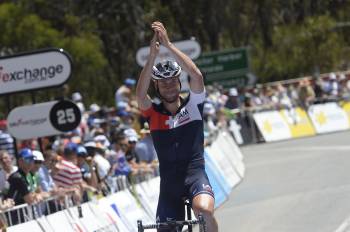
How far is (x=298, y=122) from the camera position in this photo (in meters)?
33.6

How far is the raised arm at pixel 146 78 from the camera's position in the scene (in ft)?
28.5

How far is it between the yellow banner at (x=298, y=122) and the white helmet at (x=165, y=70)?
80.6 ft

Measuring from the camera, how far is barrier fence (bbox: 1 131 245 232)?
11.3 metres

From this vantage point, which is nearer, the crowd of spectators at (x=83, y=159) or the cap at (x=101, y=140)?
the crowd of spectators at (x=83, y=159)

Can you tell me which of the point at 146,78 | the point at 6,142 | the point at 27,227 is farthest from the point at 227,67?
the point at 146,78

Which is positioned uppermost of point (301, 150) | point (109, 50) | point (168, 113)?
point (109, 50)

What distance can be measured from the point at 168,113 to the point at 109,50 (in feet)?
112

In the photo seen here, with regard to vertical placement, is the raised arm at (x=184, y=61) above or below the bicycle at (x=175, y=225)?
above

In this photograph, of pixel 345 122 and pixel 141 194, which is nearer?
pixel 141 194

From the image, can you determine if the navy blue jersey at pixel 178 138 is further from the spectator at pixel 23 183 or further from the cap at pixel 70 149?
the cap at pixel 70 149

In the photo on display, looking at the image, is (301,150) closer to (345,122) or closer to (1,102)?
(345,122)

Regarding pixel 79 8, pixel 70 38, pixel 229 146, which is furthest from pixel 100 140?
pixel 79 8

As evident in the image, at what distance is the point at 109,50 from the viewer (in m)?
43.1

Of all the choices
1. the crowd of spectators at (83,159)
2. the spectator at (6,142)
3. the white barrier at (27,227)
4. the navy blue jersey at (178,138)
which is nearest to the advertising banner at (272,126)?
the crowd of spectators at (83,159)
